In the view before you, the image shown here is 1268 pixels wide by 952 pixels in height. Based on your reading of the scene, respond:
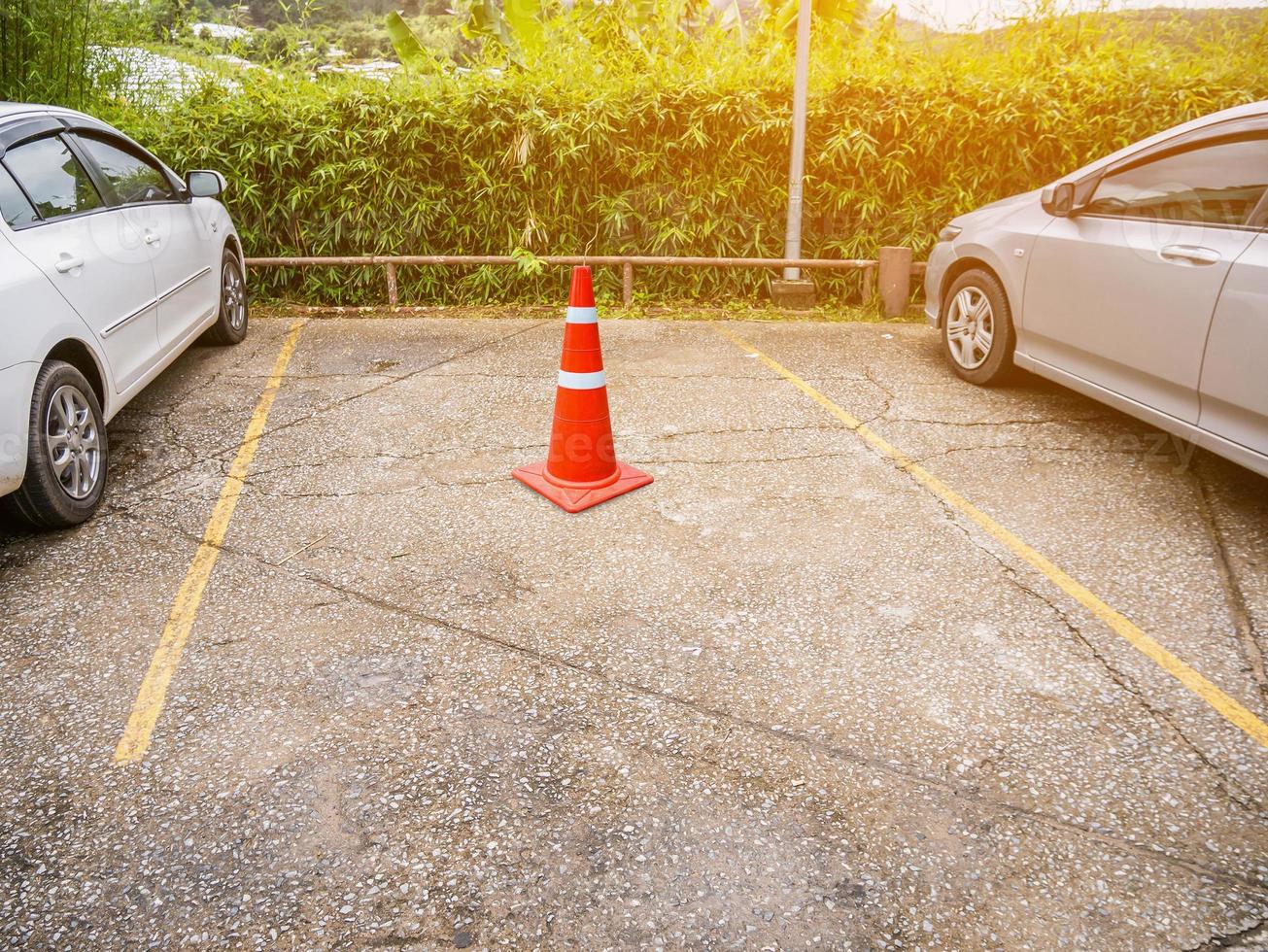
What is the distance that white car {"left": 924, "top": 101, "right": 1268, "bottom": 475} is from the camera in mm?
3463

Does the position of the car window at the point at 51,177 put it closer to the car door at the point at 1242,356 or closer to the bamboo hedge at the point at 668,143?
the bamboo hedge at the point at 668,143

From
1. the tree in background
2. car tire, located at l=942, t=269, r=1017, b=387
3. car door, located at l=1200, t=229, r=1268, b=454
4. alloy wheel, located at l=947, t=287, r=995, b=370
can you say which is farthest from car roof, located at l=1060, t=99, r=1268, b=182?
the tree in background

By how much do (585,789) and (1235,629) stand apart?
231cm

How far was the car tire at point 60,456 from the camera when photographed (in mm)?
3354

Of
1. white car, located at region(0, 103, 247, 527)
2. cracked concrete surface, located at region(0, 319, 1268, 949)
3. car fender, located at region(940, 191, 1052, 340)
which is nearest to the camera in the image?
cracked concrete surface, located at region(0, 319, 1268, 949)

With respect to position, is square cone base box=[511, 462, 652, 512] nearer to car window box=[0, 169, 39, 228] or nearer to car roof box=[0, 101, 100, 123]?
car window box=[0, 169, 39, 228]

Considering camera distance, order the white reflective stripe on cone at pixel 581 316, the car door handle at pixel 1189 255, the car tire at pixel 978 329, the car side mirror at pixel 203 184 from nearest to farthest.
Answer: the car door handle at pixel 1189 255
the white reflective stripe on cone at pixel 581 316
the car tire at pixel 978 329
the car side mirror at pixel 203 184

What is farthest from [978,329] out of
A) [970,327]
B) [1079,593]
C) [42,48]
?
[42,48]

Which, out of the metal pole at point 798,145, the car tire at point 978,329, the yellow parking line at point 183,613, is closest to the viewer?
the yellow parking line at point 183,613

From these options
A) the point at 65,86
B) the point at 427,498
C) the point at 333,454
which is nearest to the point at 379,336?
the point at 333,454

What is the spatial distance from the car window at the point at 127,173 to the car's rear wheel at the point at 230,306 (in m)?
0.75

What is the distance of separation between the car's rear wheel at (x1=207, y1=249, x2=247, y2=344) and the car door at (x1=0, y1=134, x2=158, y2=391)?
1612mm

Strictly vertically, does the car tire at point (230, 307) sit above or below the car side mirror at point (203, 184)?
below

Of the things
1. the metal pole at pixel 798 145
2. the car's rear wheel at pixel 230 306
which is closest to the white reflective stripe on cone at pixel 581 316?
the car's rear wheel at pixel 230 306
